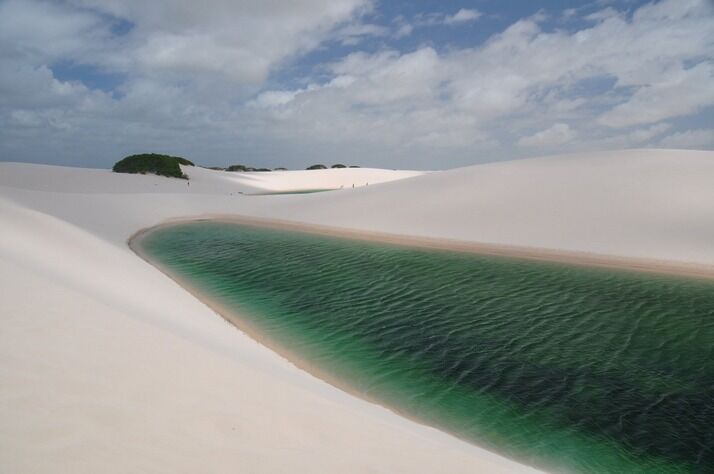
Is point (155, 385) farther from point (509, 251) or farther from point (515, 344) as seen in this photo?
point (509, 251)

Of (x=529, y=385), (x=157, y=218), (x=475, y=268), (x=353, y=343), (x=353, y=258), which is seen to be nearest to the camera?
(x=529, y=385)

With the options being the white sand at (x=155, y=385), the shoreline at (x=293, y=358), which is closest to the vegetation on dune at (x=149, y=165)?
the white sand at (x=155, y=385)

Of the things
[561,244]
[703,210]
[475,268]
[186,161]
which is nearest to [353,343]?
[475,268]

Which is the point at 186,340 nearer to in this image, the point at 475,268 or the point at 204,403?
the point at 204,403

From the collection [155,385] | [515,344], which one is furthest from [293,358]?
[515,344]

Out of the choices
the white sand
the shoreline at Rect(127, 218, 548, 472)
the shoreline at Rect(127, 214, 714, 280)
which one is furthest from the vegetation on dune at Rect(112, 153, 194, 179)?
the shoreline at Rect(127, 218, 548, 472)

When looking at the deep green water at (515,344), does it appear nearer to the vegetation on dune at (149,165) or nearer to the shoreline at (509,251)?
the shoreline at (509,251)
